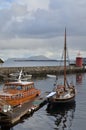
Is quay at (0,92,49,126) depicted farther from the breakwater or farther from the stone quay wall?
the stone quay wall

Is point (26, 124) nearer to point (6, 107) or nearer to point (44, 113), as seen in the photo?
point (6, 107)

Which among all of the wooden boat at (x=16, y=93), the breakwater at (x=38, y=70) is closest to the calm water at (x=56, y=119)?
the wooden boat at (x=16, y=93)

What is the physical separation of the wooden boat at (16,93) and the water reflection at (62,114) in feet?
10.5

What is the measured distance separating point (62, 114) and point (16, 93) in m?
6.22

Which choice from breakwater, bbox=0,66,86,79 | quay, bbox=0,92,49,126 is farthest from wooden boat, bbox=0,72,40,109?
breakwater, bbox=0,66,86,79

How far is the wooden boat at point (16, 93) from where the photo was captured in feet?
139

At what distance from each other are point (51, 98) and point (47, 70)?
2743 inches

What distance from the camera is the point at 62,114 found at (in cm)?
4553

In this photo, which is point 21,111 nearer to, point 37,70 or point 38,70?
point 37,70

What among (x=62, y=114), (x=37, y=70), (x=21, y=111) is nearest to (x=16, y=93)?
(x=21, y=111)

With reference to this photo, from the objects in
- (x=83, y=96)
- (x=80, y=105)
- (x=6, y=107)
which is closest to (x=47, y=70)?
(x=83, y=96)

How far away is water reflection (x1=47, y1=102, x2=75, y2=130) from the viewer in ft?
130

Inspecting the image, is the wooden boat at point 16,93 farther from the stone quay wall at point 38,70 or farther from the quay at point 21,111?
the stone quay wall at point 38,70

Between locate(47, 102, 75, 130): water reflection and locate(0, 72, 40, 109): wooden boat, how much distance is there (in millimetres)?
3213
